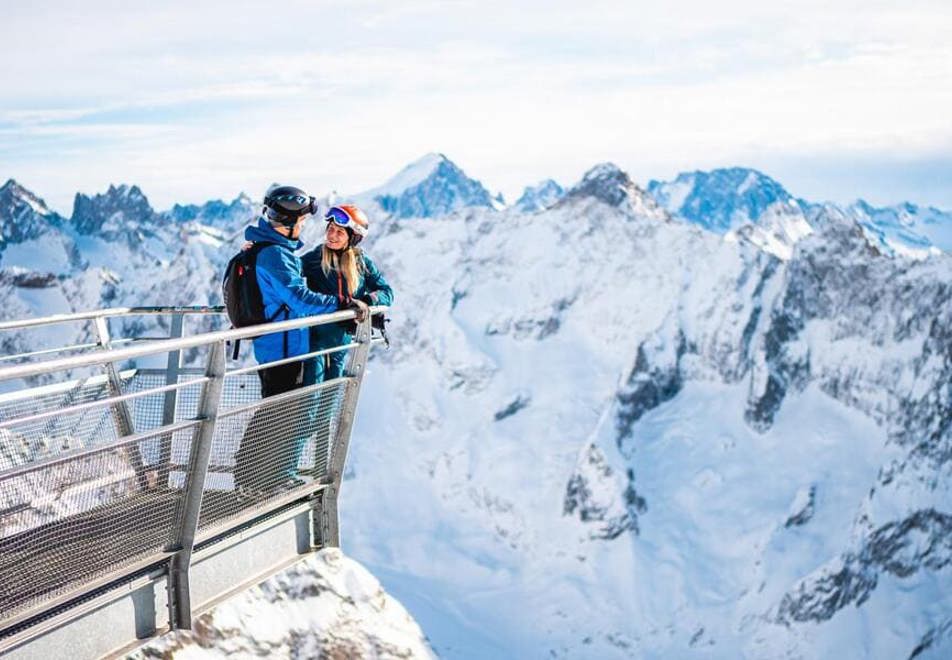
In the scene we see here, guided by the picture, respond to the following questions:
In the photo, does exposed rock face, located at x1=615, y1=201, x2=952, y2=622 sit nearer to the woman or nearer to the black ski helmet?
the woman

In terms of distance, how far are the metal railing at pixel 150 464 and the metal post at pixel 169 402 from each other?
1 cm

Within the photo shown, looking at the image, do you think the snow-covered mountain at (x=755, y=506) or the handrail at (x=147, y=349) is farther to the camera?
the snow-covered mountain at (x=755, y=506)

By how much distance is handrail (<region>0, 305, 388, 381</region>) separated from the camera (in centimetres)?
537

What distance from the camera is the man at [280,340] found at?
8.38m

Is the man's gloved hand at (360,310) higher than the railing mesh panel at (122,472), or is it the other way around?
the man's gloved hand at (360,310)

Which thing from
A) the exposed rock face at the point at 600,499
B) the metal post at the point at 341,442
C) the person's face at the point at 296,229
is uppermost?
the person's face at the point at 296,229

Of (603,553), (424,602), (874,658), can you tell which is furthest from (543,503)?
(874,658)

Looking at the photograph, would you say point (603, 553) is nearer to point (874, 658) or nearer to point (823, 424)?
point (823, 424)

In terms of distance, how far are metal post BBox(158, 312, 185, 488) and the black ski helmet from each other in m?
1.32

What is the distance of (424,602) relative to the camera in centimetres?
17400

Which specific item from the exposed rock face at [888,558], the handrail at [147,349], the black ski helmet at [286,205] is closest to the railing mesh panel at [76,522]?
the handrail at [147,349]

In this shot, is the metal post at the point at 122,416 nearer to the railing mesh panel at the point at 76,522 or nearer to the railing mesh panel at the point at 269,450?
the railing mesh panel at the point at 76,522

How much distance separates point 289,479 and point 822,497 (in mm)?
159433

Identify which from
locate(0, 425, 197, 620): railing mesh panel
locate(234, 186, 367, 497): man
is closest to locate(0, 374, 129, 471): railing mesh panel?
locate(0, 425, 197, 620): railing mesh panel
